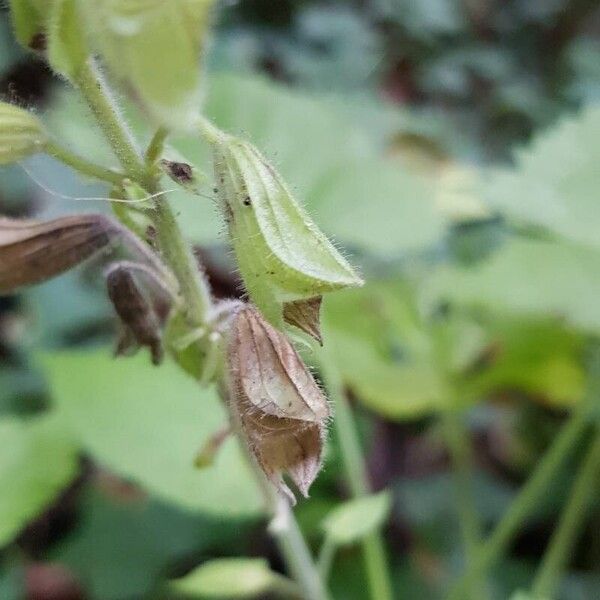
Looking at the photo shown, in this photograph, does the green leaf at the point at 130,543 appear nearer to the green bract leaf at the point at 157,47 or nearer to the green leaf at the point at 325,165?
the green leaf at the point at 325,165

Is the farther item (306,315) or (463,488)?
(463,488)

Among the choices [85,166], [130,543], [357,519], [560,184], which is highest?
[85,166]

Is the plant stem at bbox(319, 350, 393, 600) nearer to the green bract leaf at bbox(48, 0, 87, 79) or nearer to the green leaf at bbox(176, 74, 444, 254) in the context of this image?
the green leaf at bbox(176, 74, 444, 254)

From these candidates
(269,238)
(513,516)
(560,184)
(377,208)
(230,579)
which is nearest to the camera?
(269,238)

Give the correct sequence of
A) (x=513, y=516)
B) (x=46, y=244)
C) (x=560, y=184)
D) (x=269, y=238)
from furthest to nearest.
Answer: (x=560, y=184), (x=513, y=516), (x=46, y=244), (x=269, y=238)

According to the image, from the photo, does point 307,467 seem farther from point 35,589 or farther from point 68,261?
point 35,589

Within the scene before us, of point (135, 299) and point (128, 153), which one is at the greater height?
point (128, 153)

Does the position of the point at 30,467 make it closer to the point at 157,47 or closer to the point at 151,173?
the point at 151,173

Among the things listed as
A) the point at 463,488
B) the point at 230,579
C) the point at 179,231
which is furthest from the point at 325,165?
the point at 179,231
